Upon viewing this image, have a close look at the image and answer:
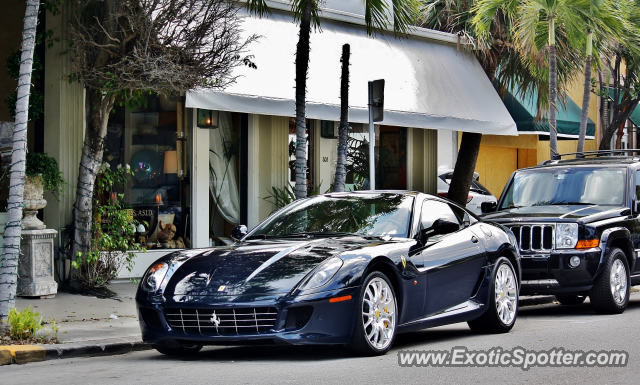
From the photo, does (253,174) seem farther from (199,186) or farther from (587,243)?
(587,243)

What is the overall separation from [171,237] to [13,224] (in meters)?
5.63

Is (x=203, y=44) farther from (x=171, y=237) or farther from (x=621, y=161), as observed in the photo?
(x=621, y=161)

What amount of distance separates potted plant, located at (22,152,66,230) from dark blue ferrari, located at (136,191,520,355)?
4.27m

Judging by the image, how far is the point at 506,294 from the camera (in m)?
8.90

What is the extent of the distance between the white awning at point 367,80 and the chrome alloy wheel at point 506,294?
5.51 metres

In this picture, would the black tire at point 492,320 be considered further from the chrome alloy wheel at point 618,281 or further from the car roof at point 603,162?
the car roof at point 603,162

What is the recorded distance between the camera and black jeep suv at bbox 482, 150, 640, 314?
10312 millimetres

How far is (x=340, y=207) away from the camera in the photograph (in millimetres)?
8234

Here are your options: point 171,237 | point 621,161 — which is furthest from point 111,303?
point 621,161

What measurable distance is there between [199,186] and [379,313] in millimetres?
7707

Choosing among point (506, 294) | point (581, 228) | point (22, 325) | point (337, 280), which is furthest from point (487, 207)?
point (22, 325)

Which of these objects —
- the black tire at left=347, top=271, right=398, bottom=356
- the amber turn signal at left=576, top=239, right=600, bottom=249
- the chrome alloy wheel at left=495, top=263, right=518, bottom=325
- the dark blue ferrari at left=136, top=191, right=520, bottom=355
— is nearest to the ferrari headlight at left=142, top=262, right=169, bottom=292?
the dark blue ferrari at left=136, top=191, right=520, bottom=355

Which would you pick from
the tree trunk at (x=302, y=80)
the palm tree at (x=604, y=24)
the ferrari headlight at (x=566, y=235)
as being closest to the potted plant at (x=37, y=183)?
the tree trunk at (x=302, y=80)

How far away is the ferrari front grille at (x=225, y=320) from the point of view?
21.4 feet
